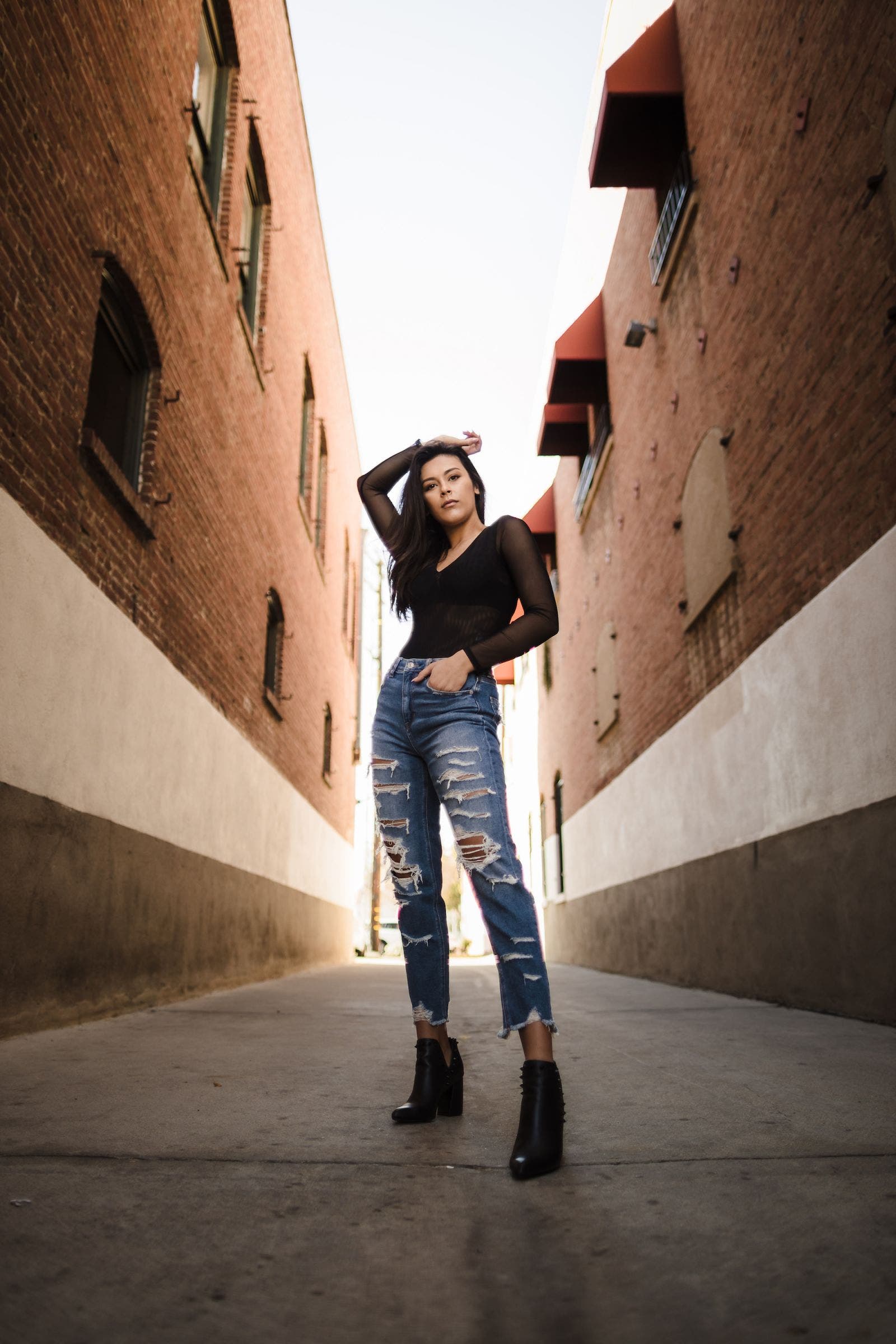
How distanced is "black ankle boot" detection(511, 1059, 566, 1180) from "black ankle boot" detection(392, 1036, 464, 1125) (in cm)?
37

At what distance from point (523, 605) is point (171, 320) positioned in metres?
4.83

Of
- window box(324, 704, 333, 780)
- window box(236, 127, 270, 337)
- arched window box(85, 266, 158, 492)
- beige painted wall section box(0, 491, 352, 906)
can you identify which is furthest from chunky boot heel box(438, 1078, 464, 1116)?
window box(324, 704, 333, 780)

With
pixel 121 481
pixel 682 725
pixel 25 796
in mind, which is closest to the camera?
pixel 25 796

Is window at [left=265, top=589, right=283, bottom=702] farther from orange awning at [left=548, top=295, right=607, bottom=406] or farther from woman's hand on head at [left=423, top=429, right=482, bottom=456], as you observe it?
woman's hand on head at [left=423, top=429, right=482, bottom=456]

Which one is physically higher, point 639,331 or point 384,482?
point 639,331

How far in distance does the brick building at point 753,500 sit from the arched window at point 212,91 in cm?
334

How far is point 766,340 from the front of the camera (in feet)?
18.7

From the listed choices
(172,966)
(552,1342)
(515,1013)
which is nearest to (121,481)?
(172,966)

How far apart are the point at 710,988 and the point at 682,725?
2.15 metres

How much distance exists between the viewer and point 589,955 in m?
12.0

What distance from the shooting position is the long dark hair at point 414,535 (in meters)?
2.57

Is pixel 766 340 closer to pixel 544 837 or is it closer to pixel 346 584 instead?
pixel 544 837

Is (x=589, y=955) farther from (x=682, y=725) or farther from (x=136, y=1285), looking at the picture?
(x=136, y=1285)

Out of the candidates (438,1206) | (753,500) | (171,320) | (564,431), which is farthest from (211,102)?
(438,1206)
